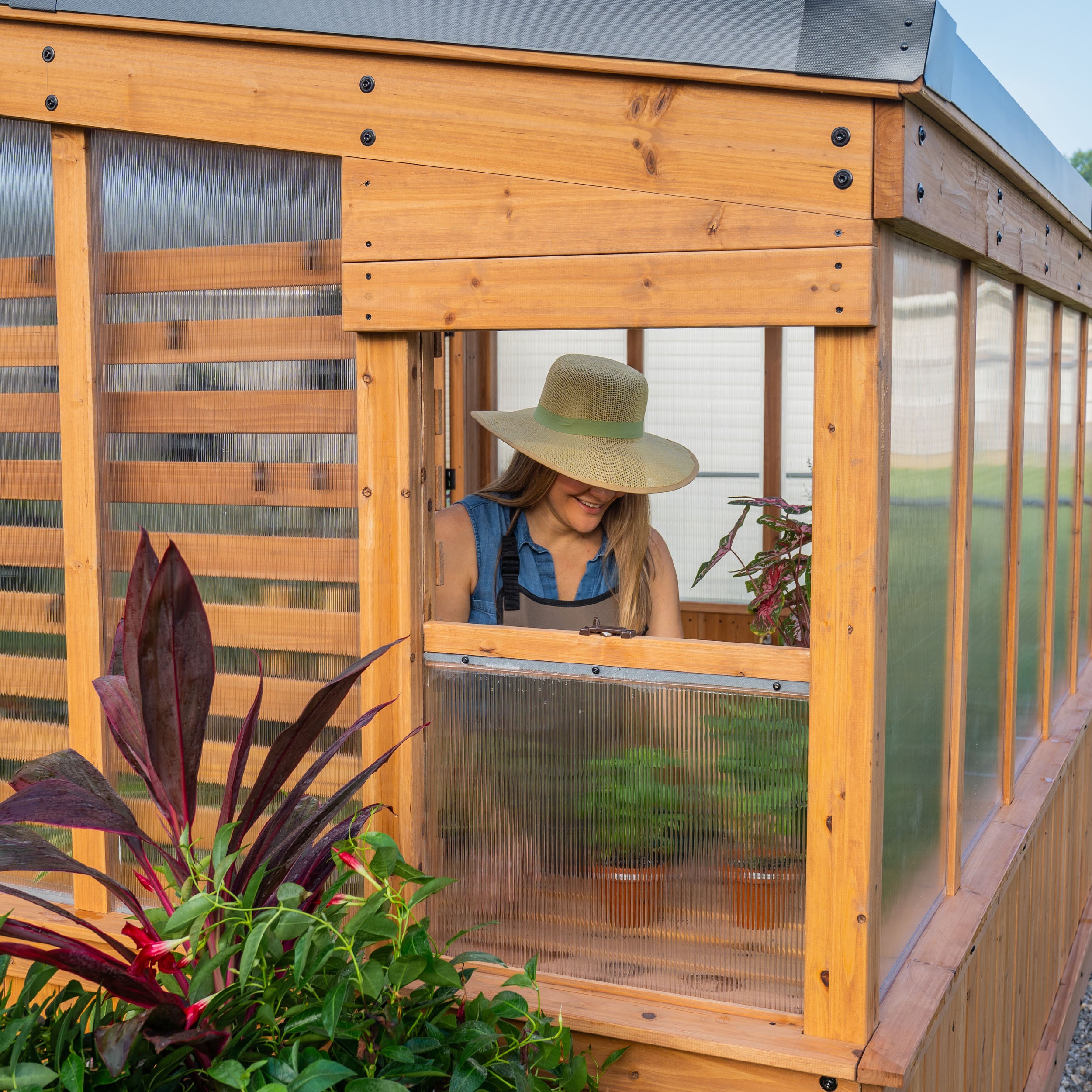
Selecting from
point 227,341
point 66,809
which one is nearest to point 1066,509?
point 227,341

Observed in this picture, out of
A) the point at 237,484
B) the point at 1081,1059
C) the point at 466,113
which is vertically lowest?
the point at 1081,1059

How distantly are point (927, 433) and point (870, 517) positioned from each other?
481mm

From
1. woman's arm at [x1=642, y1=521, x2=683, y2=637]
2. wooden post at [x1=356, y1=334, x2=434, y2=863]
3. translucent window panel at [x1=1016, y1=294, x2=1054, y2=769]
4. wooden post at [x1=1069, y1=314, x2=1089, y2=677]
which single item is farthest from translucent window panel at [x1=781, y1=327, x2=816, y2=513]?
wooden post at [x1=356, y1=334, x2=434, y2=863]

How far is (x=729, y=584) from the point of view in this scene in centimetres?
548

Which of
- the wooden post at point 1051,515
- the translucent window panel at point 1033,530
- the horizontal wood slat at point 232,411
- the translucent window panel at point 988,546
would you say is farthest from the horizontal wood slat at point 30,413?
the wooden post at point 1051,515

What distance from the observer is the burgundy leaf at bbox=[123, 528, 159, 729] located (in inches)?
68.7

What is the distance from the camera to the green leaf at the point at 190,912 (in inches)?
63.7

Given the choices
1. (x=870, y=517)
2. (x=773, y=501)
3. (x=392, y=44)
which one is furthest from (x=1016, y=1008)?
(x=392, y=44)

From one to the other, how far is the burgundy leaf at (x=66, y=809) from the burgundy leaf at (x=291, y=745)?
0.15 m

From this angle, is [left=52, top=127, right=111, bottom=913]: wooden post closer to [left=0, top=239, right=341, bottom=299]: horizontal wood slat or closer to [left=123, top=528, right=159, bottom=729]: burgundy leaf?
[left=0, top=239, right=341, bottom=299]: horizontal wood slat

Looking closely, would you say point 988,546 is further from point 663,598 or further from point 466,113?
point 466,113

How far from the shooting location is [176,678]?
1749mm

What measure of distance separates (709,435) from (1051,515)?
177 cm

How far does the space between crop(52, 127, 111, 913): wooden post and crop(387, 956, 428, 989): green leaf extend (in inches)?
38.5
